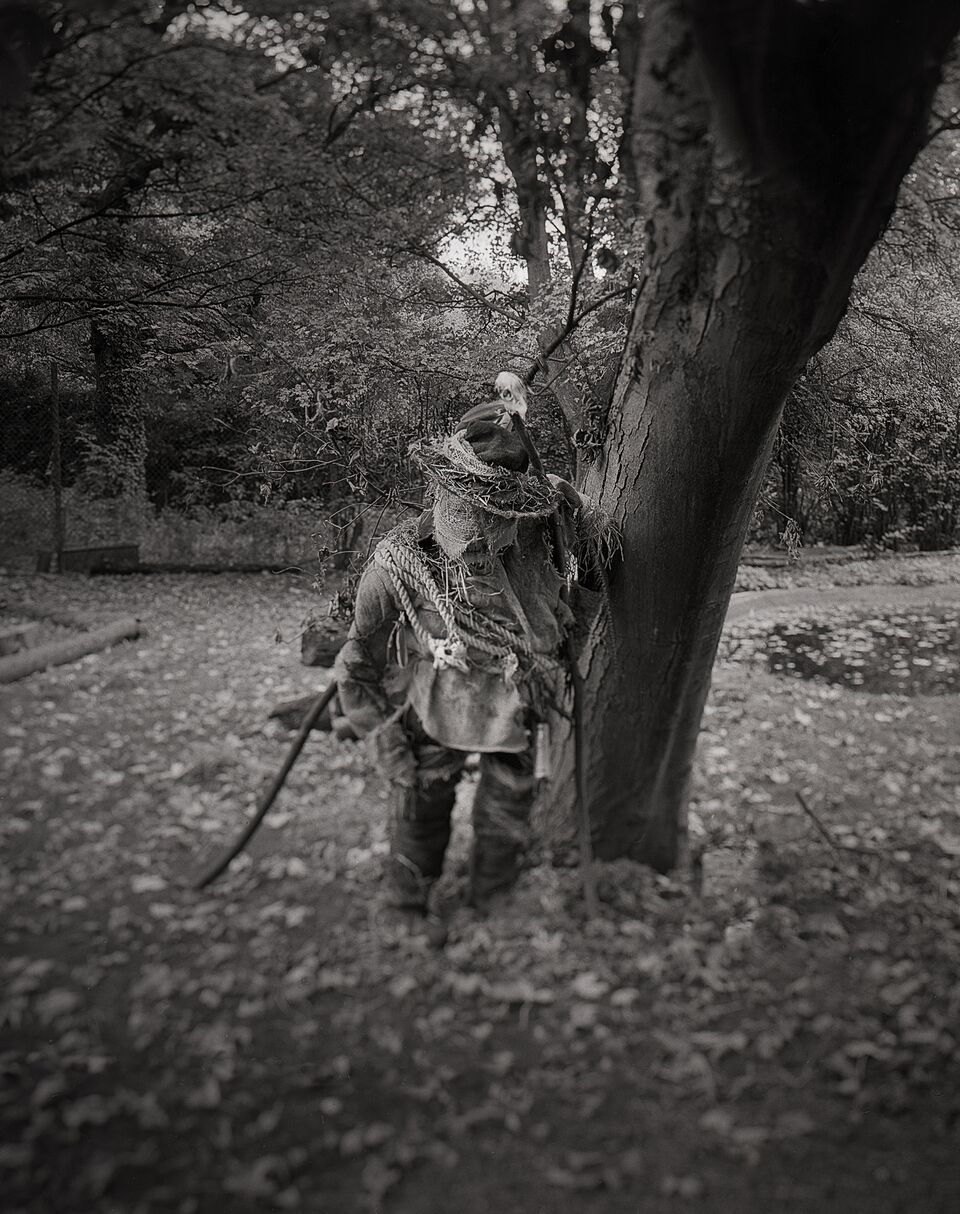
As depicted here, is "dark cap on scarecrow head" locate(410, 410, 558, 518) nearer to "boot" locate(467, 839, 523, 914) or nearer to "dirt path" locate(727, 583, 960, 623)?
"boot" locate(467, 839, 523, 914)

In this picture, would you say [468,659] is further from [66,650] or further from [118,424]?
[118,424]

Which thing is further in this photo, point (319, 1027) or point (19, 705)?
point (19, 705)

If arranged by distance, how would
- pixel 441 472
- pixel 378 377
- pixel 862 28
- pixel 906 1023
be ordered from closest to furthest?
pixel 862 28, pixel 906 1023, pixel 441 472, pixel 378 377

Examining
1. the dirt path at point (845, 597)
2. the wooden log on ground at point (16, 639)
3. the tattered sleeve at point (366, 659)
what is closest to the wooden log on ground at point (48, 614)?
the wooden log on ground at point (16, 639)

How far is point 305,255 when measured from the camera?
3693mm

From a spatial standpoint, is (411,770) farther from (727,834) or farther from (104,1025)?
(727,834)

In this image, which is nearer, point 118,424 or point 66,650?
point 66,650

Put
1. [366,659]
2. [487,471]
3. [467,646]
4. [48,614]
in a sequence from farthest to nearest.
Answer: [48,614]
[366,659]
[467,646]
[487,471]

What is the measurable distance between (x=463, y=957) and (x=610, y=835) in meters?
1.03

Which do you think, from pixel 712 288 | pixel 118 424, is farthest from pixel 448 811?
pixel 118 424

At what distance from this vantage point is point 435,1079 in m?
2.47

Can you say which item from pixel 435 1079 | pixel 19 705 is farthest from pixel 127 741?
pixel 435 1079

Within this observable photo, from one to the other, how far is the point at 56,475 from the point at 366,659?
8.80 m

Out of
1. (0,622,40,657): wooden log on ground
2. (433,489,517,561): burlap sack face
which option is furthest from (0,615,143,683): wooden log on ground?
(433,489,517,561): burlap sack face
